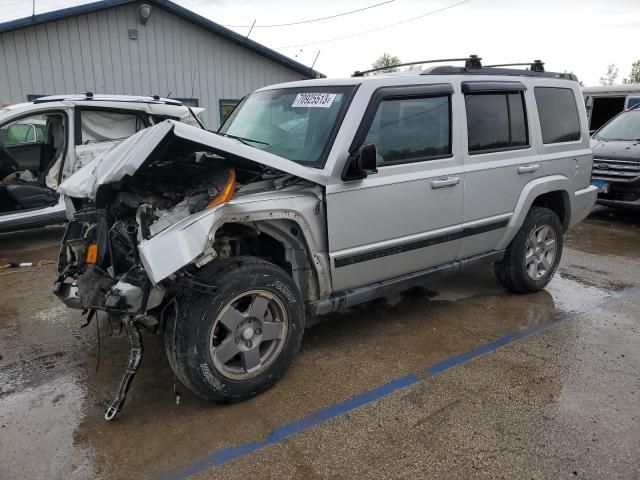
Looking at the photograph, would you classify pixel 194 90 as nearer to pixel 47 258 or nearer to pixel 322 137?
pixel 47 258

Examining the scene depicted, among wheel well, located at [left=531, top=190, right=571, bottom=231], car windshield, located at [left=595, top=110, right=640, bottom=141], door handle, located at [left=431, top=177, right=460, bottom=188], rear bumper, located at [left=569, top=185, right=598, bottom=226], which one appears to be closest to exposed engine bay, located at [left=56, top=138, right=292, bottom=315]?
door handle, located at [left=431, top=177, right=460, bottom=188]

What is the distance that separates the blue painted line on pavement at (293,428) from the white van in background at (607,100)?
1183 cm

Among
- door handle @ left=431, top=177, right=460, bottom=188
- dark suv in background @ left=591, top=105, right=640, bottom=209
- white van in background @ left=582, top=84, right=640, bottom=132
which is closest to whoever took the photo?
door handle @ left=431, top=177, right=460, bottom=188

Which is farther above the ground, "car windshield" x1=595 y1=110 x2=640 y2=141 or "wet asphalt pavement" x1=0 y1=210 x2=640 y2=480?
"car windshield" x1=595 y1=110 x2=640 y2=141

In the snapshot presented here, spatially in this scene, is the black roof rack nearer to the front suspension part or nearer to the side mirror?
the side mirror

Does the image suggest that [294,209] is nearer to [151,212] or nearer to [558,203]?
[151,212]

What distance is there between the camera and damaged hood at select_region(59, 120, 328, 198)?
2.70 meters

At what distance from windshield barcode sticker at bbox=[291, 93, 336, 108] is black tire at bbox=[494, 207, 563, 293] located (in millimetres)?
2295

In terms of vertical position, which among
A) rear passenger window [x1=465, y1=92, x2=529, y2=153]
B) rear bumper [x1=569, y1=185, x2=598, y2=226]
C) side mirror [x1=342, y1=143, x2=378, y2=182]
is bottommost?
rear bumper [x1=569, y1=185, x2=598, y2=226]

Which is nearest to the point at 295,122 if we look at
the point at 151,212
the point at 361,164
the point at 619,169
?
the point at 361,164

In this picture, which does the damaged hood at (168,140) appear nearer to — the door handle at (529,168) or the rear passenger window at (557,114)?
the door handle at (529,168)

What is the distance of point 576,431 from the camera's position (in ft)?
9.20

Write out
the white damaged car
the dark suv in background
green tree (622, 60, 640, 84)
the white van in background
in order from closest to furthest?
the white damaged car, the dark suv in background, the white van in background, green tree (622, 60, 640, 84)

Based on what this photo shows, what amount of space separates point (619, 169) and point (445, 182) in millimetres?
5742
